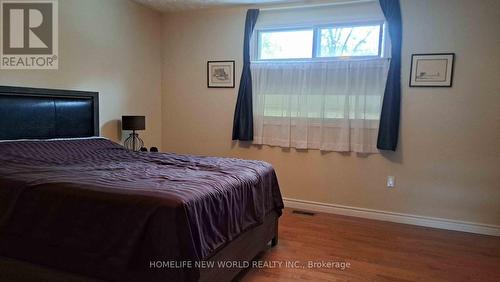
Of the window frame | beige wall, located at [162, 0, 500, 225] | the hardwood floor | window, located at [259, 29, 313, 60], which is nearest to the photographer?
the hardwood floor

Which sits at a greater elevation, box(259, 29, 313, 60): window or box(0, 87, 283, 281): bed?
box(259, 29, 313, 60): window

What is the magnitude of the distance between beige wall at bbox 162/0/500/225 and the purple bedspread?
6.06 ft

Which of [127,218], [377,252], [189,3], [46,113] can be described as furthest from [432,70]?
[46,113]

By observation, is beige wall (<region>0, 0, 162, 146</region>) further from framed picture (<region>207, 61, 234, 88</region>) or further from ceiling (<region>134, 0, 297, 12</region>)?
framed picture (<region>207, 61, 234, 88</region>)

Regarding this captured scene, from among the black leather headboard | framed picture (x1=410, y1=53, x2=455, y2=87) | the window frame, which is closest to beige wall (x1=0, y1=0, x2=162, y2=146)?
the black leather headboard

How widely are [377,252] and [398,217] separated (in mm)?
1026

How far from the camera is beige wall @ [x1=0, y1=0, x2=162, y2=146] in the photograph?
10.9ft

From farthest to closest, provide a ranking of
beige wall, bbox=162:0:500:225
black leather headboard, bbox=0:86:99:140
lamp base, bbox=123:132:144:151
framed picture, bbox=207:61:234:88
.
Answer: framed picture, bbox=207:61:234:88 < lamp base, bbox=123:132:144:151 < beige wall, bbox=162:0:500:225 < black leather headboard, bbox=0:86:99:140

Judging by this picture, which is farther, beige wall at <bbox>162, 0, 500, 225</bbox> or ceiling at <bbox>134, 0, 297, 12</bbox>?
ceiling at <bbox>134, 0, 297, 12</bbox>

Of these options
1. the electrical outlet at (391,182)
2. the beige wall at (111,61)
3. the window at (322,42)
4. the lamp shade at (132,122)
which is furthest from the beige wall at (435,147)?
the lamp shade at (132,122)

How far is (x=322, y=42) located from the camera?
395cm

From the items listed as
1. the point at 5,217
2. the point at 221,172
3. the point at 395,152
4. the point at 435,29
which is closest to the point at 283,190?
the point at 395,152

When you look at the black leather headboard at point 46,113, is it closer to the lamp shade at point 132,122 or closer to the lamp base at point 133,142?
the lamp shade at point 132,122

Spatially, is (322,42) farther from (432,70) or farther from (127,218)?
(127,218)
